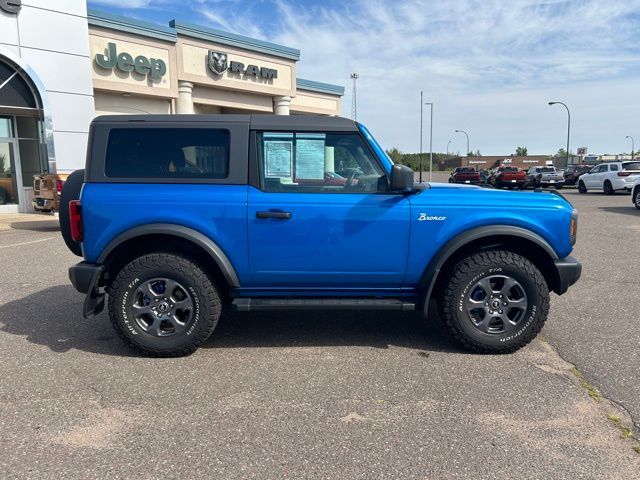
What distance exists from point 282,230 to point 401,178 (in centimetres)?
100

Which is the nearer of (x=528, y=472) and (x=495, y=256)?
(x=528, y=472)

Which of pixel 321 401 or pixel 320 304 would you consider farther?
pixel 320 304

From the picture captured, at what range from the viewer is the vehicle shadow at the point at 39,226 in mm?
12097

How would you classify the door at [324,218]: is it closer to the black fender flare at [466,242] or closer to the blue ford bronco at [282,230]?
the blue ford bronco at [282,230]

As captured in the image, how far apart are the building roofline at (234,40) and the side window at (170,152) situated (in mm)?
16255

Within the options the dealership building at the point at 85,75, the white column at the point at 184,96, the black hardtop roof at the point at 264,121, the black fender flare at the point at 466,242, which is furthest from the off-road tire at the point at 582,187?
the black hardtop roof at the point at 264,121

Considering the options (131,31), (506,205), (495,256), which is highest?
(131,31)

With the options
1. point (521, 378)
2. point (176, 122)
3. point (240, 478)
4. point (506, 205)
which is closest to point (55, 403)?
point (240, 478)

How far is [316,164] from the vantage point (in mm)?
3797

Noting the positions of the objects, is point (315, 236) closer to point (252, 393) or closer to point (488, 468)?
point (252, 393)

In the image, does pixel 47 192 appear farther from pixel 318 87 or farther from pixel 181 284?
pixel 318 87

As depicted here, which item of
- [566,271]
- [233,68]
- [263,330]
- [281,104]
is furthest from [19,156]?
[566,271]

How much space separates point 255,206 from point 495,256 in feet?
6.45

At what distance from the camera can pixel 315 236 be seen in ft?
12.1
